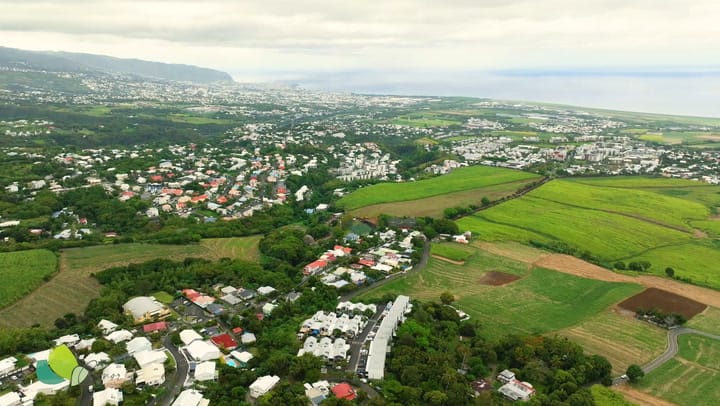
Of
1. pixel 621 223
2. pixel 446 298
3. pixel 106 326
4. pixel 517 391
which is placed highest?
pixel 621 223

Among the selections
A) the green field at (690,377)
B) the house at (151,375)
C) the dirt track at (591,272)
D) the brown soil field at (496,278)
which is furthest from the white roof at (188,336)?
the dirt track at (591,272)

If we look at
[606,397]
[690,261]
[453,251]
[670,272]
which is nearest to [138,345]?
[606,397]

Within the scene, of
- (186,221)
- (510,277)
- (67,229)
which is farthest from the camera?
(186,221)

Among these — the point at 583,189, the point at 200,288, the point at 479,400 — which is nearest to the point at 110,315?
the point at 200,288

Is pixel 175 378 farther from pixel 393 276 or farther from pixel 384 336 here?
pixel 393 276

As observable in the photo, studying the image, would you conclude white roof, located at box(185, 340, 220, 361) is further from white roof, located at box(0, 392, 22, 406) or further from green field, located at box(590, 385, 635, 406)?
green field, located at box(590, 385, 635, 406)

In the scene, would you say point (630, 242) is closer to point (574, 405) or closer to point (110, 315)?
point (574, 405)
